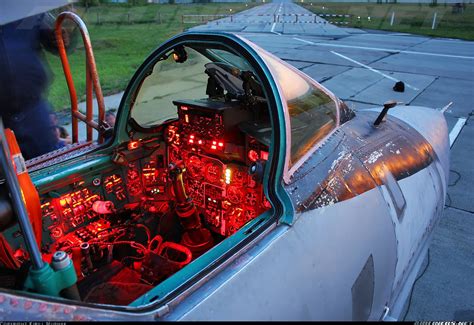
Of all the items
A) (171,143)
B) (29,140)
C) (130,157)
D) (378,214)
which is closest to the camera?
(378,214)

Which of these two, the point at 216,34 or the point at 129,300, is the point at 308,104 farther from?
the point at 129,300

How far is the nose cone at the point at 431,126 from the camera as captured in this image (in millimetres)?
3312

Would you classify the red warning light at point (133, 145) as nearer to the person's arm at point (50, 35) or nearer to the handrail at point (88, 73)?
the handrail at point (88, 73)

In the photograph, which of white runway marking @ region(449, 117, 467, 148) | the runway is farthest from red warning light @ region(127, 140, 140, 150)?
white runway marking @ region(449, 117, 467, 148)

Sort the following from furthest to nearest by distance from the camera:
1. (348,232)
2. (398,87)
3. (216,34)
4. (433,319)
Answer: (398,87), (433,319), (216,34), (348,232)

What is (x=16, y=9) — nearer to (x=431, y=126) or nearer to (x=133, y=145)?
(x=133, y=145)

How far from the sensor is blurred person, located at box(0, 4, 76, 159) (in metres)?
3.91

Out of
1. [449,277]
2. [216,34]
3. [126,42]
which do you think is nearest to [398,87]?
[449,277]

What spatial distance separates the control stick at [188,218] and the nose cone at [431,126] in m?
2.07

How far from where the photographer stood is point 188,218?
10.7 ft

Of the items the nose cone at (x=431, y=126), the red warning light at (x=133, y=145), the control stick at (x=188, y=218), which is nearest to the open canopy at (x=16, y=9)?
the red warning light at (x=133, y=145)

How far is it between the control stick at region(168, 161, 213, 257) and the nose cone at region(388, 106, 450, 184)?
6.79ft

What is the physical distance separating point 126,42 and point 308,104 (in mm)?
16402

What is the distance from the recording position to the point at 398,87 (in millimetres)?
9344
